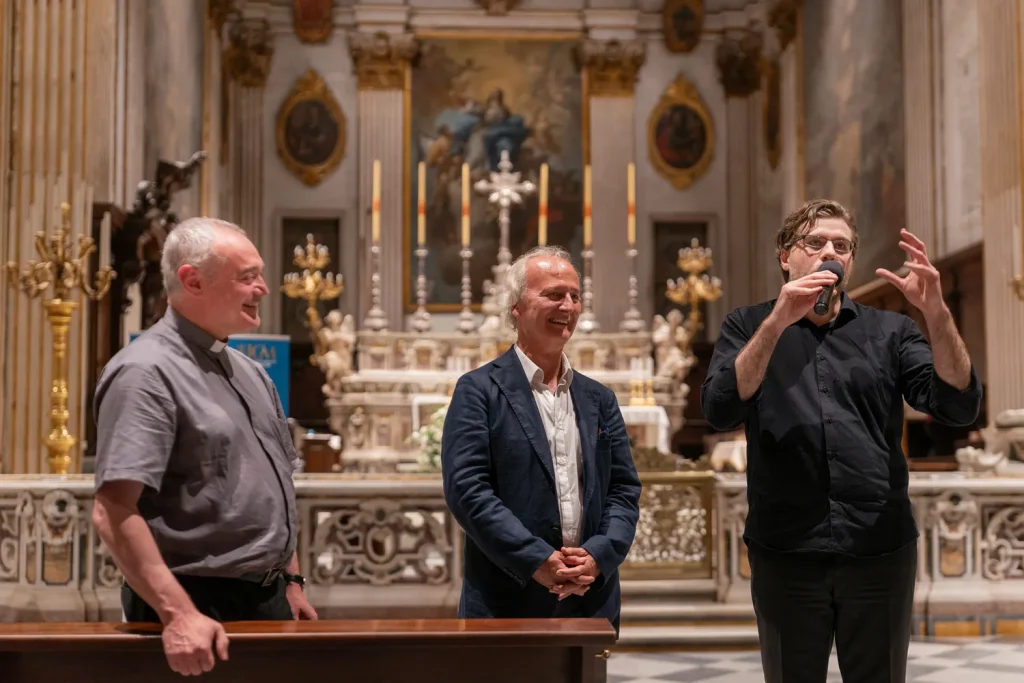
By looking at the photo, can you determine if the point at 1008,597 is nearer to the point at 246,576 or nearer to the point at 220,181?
the point at 246,576

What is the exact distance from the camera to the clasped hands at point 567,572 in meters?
2.80

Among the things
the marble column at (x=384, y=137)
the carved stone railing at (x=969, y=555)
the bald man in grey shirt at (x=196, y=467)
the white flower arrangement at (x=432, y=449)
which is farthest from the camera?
the marble column at (x=384, y=137)

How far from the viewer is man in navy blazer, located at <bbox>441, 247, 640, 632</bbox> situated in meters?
2.83

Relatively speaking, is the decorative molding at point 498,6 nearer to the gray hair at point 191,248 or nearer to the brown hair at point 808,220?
the brown hair at point 808,220

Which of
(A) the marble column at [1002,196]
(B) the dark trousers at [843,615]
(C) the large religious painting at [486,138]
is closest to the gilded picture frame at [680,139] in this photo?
(C) the large religious painting at [486,138]

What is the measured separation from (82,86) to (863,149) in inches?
371

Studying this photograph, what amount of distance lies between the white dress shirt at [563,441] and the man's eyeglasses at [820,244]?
67cm

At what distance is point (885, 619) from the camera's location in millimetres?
2824

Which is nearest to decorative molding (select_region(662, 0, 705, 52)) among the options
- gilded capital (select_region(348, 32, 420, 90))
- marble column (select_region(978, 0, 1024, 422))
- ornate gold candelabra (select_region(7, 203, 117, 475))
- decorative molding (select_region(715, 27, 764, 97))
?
decorative molding (select_region(715, 27, 764, 97))

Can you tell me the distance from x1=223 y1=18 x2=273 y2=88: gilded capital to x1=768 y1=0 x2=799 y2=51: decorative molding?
794cm

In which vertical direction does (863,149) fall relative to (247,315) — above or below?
above

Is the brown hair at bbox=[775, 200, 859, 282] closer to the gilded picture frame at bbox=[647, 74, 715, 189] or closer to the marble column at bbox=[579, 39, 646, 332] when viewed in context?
the marble column at bbox=[579, 39, 646, 332]

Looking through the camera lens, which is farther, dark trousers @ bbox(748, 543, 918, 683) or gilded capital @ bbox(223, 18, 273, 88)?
gilded capital @ bbox(223, 18, 273, 88)

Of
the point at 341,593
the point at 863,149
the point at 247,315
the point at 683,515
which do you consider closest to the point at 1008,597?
the point at 683,515
